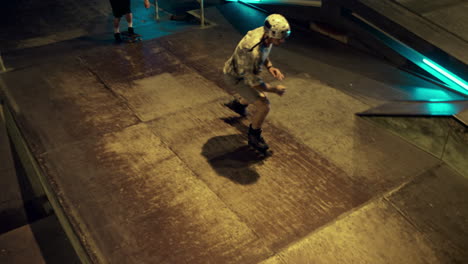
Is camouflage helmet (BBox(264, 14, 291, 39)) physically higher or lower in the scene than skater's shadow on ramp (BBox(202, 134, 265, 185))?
higher

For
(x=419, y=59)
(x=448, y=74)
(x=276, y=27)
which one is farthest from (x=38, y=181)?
(x=448, y=74)

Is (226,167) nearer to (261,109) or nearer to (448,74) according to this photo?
(261,109)

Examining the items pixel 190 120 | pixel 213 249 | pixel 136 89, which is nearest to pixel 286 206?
pixel 213 249

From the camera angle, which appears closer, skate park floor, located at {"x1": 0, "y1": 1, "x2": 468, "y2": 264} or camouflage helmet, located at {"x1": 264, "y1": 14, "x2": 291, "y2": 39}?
skate park floor, located at {"x1": 0, "y1": 1, "x2": 468, "y2": 264}

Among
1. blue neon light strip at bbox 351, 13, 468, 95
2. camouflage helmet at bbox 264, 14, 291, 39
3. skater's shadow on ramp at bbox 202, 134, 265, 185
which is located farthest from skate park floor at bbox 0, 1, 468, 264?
camouflage helmet at bbox 264, 14, 291, 39

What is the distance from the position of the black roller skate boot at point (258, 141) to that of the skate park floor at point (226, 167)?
0.14 meters

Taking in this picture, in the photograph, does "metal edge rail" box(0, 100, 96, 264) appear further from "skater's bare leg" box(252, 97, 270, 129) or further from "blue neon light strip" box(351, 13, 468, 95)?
"blue neon light strip" box(351, 13, 468, 95)

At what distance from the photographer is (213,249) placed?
3.90 m

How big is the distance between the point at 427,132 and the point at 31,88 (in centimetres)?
636

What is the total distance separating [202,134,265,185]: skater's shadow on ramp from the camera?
4.87 m

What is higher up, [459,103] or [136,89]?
[459,103]

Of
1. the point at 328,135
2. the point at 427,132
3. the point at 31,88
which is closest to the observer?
the point at 427,132

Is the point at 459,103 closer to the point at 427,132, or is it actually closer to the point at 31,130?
the point at 427,132

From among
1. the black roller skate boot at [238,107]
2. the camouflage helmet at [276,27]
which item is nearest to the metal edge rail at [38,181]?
the black roller skate boot at [238,107]
